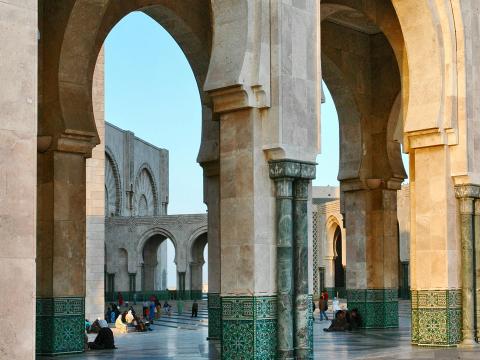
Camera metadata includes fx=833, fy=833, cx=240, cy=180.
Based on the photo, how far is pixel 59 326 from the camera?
345 inches

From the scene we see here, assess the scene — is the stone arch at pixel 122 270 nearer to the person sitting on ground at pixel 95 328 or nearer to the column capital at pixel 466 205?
the person sitting on ground at pixel 95 328

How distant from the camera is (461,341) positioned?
30.3ft

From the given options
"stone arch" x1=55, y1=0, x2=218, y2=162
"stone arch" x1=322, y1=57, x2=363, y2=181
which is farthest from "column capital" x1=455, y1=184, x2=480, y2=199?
"stone arch" x1=322, y1=57, x2=363, y2=181

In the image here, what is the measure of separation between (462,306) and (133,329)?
8553mm

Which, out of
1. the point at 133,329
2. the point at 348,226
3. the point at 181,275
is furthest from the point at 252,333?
the point at 181,275

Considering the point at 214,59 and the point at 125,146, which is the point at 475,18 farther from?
the point at 125,146

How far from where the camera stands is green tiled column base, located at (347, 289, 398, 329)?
12672 millimetres

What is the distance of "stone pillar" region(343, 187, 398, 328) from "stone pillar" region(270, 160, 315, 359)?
19.7 ft

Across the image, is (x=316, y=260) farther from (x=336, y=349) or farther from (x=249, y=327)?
(x=249, y=327)

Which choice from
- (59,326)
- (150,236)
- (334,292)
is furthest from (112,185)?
(59,326)

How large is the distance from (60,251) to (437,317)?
4150mm

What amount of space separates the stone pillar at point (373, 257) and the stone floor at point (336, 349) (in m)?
0.78

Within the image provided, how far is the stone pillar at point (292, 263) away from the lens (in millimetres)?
6723

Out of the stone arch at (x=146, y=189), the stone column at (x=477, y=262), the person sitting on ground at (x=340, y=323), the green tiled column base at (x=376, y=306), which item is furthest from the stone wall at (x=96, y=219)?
the stone arch at (x=146, y=189)
